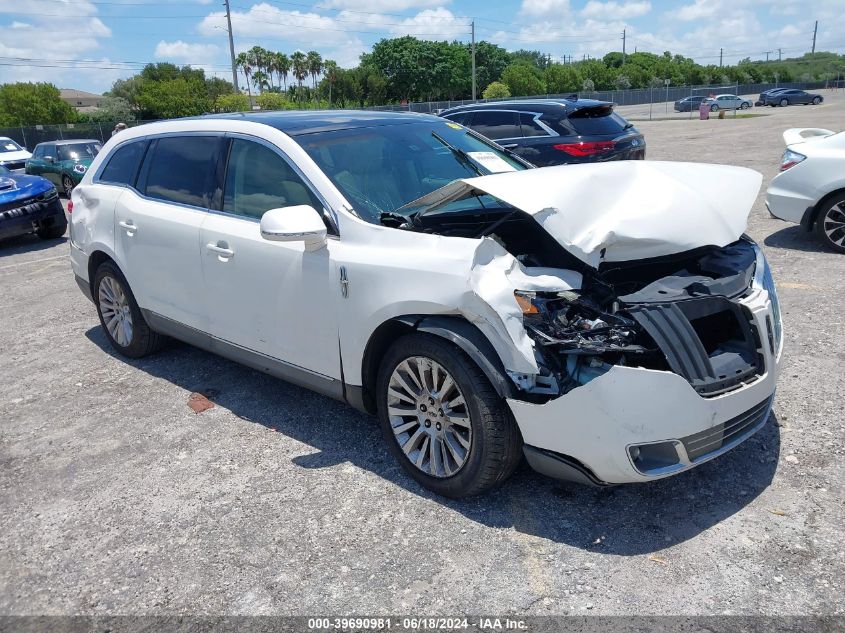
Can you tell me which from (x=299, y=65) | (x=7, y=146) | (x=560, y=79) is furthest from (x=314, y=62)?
(x=7, y=146)

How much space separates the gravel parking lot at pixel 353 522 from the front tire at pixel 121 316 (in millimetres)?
615

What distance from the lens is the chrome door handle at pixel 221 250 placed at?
4.07 metres

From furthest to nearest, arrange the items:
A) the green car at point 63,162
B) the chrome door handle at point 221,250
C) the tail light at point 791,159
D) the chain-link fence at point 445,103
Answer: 1. the chain-link fence at point 445,103
2. the green car at point 63,162
3. the tail light at point 791,159
4. the chrome door handle at point 221,250

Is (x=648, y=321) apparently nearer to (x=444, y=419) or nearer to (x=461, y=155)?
(x=444, y=419)

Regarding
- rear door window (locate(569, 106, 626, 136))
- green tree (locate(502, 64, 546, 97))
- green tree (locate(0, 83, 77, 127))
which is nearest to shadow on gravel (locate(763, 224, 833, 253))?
rear door window (locate(569, 106, 626, 136))

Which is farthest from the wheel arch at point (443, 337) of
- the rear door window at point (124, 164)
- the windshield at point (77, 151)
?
the windshield at point (77, 151)

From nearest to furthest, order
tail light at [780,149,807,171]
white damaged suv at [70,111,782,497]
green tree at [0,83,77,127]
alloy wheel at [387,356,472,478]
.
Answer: white damaged suv at [70,111,782,497] → alloy wheel at [387,356,472,478] → tail light at [780,149,807,171] → green tree at [0,83,77,127]

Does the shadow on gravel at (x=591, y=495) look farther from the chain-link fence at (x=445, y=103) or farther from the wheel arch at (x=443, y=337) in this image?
the chain-link fence at (x=445, y=103)

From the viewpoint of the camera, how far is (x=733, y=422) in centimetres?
298

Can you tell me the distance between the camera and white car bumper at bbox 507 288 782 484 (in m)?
2.75

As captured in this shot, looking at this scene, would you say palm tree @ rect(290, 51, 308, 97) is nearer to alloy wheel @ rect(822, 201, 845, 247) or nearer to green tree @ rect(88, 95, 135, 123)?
green tree @ rect(88, 95, 135, 123)

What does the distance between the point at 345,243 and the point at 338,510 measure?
132 cm

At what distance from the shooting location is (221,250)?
4.12 meters

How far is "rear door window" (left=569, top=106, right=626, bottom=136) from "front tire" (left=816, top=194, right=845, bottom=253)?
371cm
